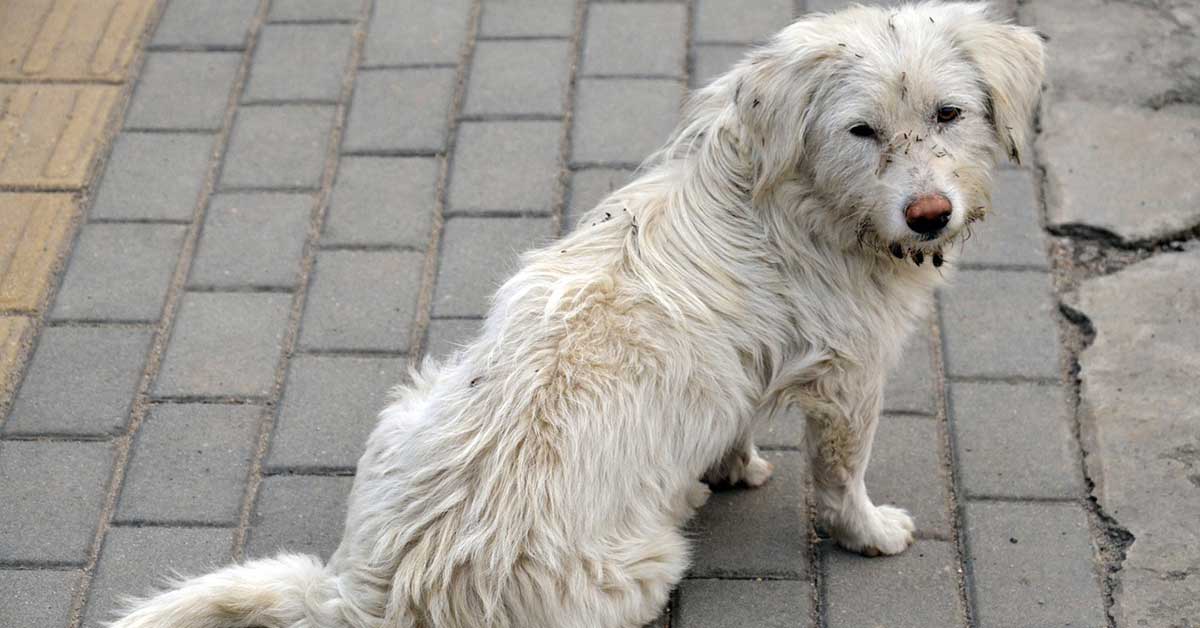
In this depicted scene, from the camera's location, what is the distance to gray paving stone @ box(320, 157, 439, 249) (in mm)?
4672

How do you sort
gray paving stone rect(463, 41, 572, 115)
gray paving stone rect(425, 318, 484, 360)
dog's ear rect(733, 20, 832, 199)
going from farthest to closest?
gray paving stone rect(463, 41, 572, 115) → gray paving stone rect(425, 318, 484, 360) → dog's ear rect(733, 20, 832, 199)

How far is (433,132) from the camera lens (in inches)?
199

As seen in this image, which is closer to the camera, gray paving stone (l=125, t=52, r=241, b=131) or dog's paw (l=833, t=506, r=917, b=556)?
dog's paw (l=833, t=506, r=917, b=556)

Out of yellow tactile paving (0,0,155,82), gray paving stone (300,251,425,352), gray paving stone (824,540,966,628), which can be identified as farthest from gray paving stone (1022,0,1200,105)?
yellow tactile paving (0,0,155,82)

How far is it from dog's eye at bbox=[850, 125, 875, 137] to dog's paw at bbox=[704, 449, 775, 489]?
3.58 feet

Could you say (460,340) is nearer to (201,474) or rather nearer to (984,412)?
(201,474)

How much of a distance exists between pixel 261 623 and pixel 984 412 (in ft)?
7.31

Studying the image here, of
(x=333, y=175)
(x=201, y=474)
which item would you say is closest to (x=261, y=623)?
(x=201, y=474)

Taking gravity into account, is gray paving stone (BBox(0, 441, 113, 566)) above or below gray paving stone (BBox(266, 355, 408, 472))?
below

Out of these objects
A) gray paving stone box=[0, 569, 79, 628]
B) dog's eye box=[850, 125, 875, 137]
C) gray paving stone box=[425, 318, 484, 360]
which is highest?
dog's eye box=[850, 125, 875, 137]

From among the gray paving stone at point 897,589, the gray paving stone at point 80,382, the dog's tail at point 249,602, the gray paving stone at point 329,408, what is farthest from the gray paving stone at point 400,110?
the gray paving stone at point 897,589

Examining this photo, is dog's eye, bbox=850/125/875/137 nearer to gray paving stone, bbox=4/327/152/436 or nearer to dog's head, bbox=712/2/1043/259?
dog's head, bbox=712/2/1043/259

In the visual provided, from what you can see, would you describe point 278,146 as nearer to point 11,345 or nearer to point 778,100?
point 11,345

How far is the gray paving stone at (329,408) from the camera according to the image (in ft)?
13.2
